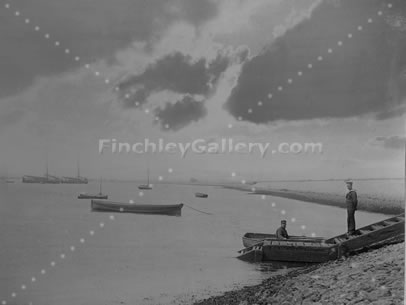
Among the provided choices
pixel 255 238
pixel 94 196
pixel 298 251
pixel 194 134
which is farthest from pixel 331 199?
pixel 94 196

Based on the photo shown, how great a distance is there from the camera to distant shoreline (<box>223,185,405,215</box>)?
3.09 metres

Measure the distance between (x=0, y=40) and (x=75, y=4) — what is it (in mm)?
508

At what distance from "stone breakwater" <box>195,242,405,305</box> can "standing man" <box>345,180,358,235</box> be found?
0.57 ft

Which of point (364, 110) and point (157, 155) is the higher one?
point (364, 110)

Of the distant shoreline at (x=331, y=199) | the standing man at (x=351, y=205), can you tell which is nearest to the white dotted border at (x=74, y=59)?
the distant shoreline at (x=331, y=199)

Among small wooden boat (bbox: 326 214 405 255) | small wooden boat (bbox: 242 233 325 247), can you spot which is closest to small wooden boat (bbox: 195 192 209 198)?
small wooden boat (bbox: 242 233 325 247)

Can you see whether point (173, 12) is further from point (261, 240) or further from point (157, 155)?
point (261, 240)

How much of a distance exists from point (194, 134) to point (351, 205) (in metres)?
1.03

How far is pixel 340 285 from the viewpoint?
259 cm

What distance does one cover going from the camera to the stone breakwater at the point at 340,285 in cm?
244

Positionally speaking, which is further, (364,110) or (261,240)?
(261,240)

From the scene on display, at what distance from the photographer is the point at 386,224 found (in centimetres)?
331

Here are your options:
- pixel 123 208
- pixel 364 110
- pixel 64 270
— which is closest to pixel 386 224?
pixel 364 110

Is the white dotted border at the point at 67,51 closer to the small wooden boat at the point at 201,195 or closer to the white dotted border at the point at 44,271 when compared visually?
the small wooden boat at the point at 201,195
